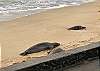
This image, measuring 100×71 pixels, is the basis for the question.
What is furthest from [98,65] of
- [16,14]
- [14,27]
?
[16,14]

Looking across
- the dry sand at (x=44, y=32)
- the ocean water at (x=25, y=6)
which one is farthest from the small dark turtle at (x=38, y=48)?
the ocean water at (x=25, y=6)

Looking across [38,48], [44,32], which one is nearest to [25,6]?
[44,32]

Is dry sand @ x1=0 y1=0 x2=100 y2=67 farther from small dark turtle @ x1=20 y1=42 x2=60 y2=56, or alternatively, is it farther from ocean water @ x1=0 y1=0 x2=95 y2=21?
ocean water @ x1=0 y1=0 x2=95 y2=21

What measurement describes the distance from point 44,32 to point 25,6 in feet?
26.4

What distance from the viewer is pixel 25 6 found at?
1995 cm

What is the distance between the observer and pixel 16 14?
17266 millimetres

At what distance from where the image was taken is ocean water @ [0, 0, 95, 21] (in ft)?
56.6

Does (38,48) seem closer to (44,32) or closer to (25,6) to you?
(44,32)

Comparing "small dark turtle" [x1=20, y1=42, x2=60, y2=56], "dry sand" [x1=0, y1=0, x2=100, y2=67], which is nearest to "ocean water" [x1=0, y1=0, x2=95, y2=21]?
"dry sand" [x1=0, y1=0, x2=100, y2=67]

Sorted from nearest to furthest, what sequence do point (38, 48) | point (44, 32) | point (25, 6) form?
point (38, 48), point (44, 32), point (25, 6)

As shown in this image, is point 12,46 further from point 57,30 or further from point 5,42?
point 57,30

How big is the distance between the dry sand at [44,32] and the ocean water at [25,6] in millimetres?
946

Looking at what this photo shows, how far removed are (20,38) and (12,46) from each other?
3.96 ft

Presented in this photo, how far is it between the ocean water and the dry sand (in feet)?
3.10
